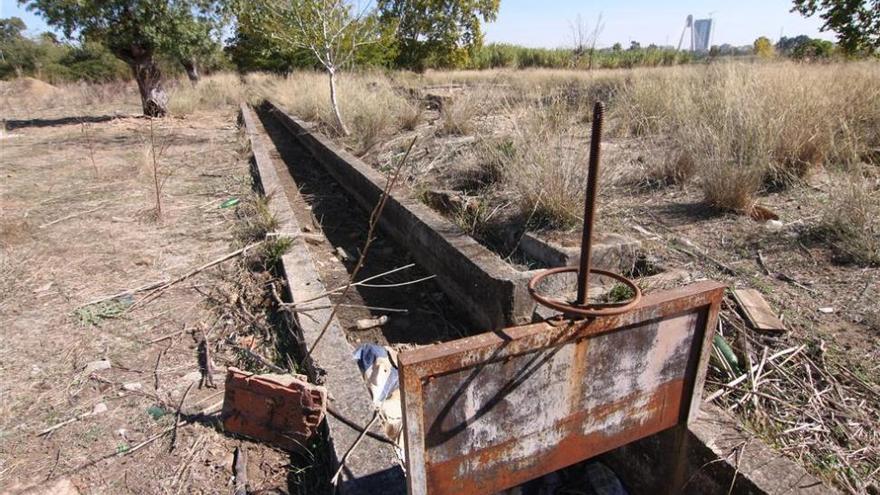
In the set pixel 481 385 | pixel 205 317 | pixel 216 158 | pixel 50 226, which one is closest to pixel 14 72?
pixel 216 158

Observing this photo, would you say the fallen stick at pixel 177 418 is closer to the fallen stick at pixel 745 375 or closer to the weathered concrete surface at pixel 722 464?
the weathered concrete surface at pixel 722 464

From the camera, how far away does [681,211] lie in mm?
4133

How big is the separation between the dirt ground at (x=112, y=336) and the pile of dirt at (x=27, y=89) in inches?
727

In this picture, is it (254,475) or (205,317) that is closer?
(254,475)

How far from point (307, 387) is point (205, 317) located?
1.35 metres

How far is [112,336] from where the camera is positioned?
121 inches

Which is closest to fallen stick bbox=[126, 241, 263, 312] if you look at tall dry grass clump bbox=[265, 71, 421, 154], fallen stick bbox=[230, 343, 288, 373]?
fallen stick bbox=[230, 343, 288, 373]

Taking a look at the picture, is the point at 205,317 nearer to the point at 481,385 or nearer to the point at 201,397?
the point at 201,397

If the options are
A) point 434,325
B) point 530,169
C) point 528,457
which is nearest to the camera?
point 528,457

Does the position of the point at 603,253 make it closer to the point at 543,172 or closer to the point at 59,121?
the point at 543,172

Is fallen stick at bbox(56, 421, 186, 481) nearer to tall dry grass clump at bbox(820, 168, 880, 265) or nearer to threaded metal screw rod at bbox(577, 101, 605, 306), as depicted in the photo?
threaded metal screw rod at bbox(577, 101, 605, 306)

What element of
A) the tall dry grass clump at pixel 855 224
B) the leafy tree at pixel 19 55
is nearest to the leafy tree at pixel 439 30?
the leafy tree at pixel 19 55

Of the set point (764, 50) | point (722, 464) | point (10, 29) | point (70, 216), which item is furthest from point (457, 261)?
point (10, 29)

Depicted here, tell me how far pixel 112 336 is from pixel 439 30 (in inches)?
1267
